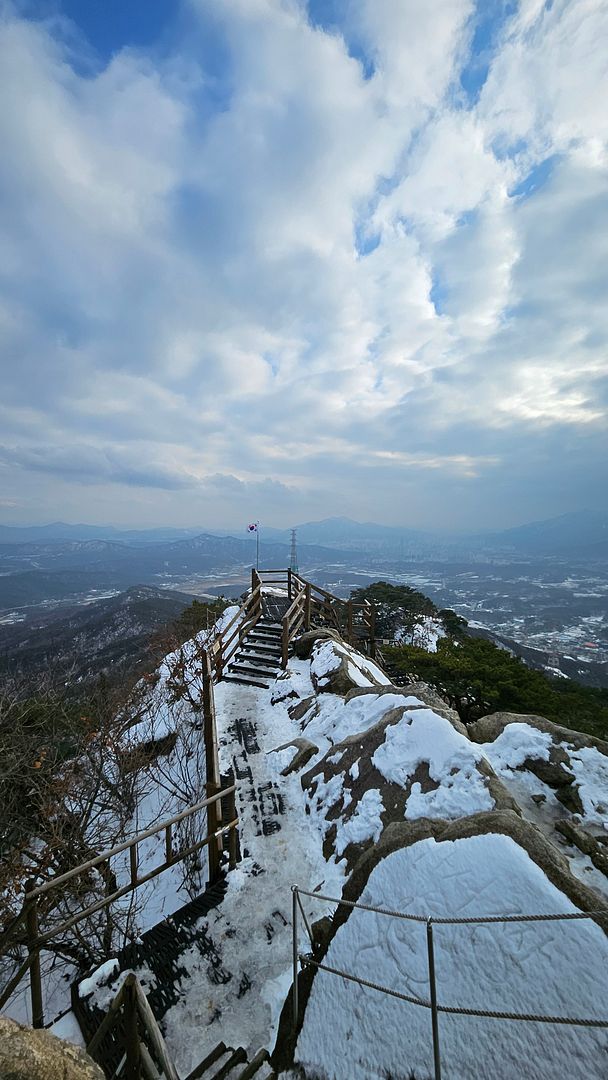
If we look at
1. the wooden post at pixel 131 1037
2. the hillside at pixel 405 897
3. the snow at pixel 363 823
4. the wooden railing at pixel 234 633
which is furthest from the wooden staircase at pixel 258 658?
the wooden post at pixel 131 1037

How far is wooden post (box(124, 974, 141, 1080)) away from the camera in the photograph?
2678mm

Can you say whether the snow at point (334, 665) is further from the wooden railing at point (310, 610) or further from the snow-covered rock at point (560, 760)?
the snow-covered rock at point (560, 760)

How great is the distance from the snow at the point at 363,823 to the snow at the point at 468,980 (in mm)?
1007

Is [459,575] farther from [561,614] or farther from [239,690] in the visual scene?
[239,690]

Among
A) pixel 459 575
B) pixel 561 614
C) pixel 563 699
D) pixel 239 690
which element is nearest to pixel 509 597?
pixel 561 614

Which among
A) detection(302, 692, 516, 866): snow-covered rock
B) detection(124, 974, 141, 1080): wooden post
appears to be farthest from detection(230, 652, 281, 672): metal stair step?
detection(124, 974, 141, 1080): wooden post

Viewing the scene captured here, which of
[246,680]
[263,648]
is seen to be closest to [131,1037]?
[246,680]

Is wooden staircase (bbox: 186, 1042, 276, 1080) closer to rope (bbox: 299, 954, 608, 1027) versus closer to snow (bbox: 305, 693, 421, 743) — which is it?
rope (bbox: 299, 954, 608, 1027)

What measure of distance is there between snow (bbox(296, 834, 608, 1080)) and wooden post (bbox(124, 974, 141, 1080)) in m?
1.50

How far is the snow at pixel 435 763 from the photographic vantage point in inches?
194

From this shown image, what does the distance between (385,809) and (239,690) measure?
5949 millimetres

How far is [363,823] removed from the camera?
17.6 ft

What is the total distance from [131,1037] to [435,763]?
14.0 ft

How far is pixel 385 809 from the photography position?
17.6 ft
